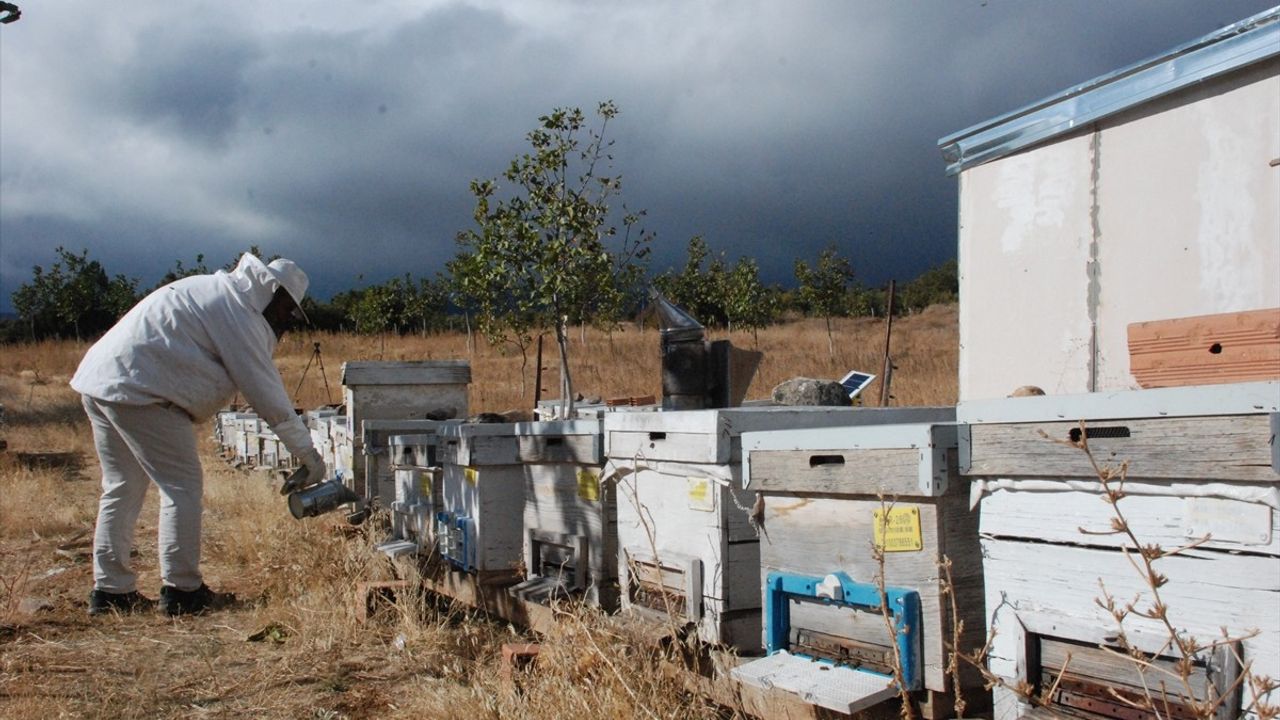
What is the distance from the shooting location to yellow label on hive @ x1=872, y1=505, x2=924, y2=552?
2311 mm

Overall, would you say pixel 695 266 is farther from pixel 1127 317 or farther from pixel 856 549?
pixel 856 549

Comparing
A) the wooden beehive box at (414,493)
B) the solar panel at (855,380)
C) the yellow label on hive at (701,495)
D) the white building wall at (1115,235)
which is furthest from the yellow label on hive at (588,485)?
the solar panel at (855,380)

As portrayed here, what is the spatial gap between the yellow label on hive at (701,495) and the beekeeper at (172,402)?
2.78 metres

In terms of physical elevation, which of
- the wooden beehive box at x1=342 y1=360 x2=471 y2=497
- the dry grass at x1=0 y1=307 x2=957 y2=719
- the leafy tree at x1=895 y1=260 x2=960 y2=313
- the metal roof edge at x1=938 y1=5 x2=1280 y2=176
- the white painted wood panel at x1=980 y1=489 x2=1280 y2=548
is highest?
the leafy tree at x1=895 y1=260 x2=960 y2=313

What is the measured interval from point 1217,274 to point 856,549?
2603 millimetres

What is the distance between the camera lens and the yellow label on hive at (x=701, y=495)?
300 cm

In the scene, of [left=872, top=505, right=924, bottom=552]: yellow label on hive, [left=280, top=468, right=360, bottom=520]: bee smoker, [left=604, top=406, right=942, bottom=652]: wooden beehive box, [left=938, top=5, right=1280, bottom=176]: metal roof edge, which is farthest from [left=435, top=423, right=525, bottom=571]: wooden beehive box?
[left=938, top=5, right=1280, bottom=176]: metal roof edge

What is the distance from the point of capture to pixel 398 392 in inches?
277

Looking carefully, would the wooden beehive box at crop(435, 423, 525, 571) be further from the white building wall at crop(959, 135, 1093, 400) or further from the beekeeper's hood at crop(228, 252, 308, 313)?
the white building wall at crop(959, 135, 1093, 400)

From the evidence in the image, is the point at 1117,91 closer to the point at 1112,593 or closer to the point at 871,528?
the point at 871,528

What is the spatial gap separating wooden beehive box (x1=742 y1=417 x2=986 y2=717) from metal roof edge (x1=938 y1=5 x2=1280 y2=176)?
2694 mm

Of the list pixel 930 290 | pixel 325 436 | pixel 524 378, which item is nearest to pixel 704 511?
pixel 325 436

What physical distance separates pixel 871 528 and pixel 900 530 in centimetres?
11

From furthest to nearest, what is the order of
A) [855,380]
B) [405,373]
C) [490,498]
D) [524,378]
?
[524,378] → [855,380] → [405,373] → [490,498]
